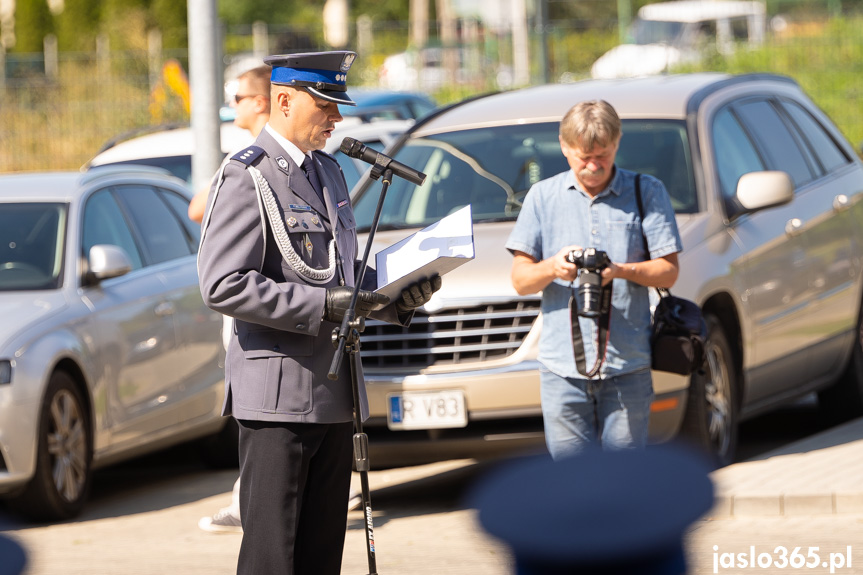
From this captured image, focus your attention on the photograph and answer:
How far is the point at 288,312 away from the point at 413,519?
327 centimetres

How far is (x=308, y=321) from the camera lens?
12.8 ft

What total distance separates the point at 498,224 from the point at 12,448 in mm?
2551

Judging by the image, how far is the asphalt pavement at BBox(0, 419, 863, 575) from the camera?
621 centimetres

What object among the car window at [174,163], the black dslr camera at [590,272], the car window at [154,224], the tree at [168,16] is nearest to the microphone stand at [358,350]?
the black dslr camera at [590,272]

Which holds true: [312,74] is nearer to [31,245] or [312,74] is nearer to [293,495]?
[293,495]

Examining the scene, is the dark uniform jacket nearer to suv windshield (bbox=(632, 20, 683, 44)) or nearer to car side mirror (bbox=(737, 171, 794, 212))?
car side mirror (bbox=(737, 171, 794, 212))

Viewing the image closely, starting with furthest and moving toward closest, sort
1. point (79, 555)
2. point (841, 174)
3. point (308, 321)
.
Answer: point (841, 174) → point (79, 555) → point (308, 321)

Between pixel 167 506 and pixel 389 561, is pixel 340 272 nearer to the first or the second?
pixel 389 561

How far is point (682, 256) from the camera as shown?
694cm

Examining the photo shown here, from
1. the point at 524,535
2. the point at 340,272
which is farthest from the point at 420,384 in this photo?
the point at 524,535

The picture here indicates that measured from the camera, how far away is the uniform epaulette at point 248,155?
4.01m

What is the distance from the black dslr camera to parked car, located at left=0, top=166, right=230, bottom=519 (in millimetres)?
2957

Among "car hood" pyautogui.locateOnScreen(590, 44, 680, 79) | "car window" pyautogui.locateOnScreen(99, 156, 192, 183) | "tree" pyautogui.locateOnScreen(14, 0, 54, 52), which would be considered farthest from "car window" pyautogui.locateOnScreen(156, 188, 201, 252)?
"tree" pyautogui.locateOnScreen(14, 0, 54, 52)

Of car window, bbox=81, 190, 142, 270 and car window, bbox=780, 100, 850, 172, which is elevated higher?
car window, bbox=780, 100, 850, 172
